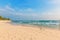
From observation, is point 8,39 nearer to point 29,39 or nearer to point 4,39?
point 4,39

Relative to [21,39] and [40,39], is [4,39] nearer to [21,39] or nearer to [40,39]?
[21,39]

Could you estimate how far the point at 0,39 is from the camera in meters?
5.29

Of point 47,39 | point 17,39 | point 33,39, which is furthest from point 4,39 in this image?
point 47,39

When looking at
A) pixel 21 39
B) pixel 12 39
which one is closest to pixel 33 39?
pixel 21 39

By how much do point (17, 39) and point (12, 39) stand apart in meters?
0.26

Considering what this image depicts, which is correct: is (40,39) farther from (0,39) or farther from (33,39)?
(0,39)

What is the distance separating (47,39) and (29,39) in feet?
3.09

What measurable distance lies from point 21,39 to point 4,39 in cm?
87

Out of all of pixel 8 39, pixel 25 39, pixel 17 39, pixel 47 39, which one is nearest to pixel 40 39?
pixel 47 39

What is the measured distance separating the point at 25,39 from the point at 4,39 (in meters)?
1.07

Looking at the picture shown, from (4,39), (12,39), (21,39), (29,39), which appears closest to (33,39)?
(29,39)

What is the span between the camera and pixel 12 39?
17.5 feet

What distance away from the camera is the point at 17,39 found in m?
5.33

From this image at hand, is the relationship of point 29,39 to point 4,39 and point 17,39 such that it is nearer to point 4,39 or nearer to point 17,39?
point 17,39
